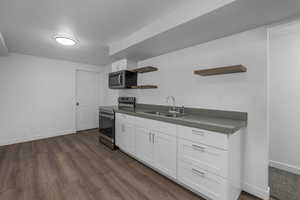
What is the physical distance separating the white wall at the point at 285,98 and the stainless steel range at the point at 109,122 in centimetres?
276

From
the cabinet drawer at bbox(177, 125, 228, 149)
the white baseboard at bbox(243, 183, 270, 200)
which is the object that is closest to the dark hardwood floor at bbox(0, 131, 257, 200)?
the white baseboard at bbox(243, 183, 270, 200)

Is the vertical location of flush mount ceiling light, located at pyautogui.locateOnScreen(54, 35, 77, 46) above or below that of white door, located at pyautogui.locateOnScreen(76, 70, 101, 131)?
above

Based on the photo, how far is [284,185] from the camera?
180 cm

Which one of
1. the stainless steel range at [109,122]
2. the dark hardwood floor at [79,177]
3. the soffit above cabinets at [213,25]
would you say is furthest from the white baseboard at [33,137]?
the soffit above cabinets at [213,25]

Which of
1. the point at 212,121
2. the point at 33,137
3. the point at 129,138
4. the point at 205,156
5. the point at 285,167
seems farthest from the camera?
the point at 33,137

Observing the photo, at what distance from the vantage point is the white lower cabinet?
1374 mm

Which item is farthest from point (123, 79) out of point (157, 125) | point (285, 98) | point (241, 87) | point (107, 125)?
point (285, 98)

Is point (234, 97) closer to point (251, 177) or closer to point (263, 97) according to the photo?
point (263, 97)

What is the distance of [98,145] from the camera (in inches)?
Answer: 128

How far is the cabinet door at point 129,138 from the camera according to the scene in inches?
98.6

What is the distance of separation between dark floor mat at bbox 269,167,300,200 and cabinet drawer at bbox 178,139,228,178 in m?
0.97

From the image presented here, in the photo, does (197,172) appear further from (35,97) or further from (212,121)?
(35,97)

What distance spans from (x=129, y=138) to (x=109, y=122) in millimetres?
770

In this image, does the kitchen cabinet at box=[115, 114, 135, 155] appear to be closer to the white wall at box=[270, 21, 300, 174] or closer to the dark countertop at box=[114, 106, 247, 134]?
the dark countertop at box=[114, 106, 247, 134]
